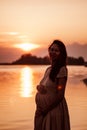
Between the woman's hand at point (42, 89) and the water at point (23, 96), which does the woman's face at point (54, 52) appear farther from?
the water at point (23, 96)

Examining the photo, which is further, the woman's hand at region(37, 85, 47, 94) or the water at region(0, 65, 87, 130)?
the water at region(0, 65, 87, 130)

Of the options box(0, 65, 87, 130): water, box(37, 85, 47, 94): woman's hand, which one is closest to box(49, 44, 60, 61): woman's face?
box(37, 85, 47, 94): woman's hand

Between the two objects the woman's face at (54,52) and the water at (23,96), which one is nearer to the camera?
the woman's face at (54,52)

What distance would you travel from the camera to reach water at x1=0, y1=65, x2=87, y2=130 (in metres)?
3.17

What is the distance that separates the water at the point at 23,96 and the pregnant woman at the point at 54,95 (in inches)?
34.0

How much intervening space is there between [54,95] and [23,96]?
40.2 inches

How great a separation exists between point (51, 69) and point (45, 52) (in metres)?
0.99

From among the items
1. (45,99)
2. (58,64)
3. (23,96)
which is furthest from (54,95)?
(23,96)

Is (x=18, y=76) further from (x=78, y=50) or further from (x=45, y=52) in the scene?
(x=78, y=50)

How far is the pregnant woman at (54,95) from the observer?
222cm

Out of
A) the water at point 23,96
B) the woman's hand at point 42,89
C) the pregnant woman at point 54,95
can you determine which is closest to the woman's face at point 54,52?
the pregnant woman at point 54,95

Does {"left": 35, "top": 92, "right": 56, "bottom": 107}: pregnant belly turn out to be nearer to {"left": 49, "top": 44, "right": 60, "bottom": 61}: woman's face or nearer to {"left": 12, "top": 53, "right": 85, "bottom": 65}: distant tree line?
{"left": 49, "top": 44, "right": 60, "bottom": 61}: woman's face

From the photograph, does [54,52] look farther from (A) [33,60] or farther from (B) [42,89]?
(A) [33,60]

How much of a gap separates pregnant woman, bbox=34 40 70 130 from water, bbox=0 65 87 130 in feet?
2.84
